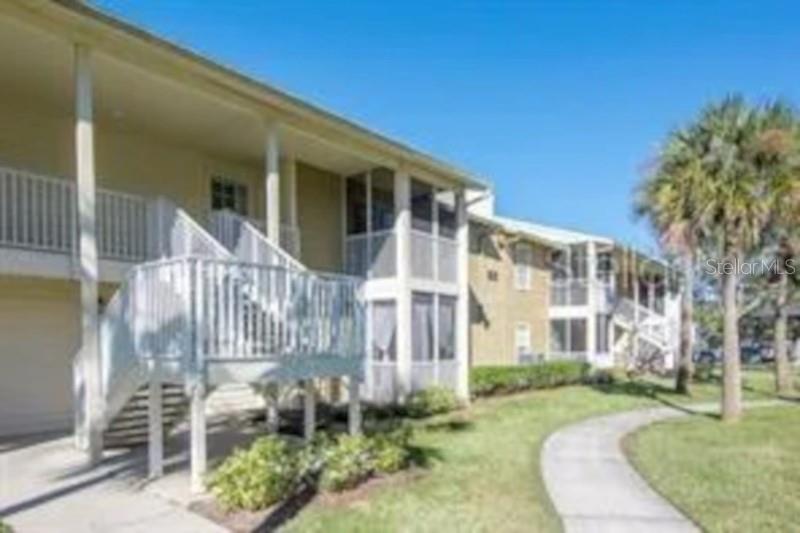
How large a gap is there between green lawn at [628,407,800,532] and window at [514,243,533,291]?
16.2 meters

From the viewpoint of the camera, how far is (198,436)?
10.3 metres

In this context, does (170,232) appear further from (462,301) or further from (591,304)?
(591,304)

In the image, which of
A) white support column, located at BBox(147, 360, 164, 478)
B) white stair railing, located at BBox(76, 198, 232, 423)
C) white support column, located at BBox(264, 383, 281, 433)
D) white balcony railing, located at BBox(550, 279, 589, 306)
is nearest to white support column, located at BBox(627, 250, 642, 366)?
white balcony railing, located at BBox(550, 279, 589, 306)

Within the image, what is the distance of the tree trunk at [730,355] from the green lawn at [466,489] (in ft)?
10.9

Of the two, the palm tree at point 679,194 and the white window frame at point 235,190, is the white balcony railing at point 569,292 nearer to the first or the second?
the palm tree at point 679,194

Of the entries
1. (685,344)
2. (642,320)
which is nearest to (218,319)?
(685,344)

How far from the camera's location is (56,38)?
12.7m

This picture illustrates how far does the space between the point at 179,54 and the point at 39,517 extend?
7852 mm

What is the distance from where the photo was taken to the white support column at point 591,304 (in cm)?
3878

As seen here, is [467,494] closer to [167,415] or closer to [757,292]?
[167,415]

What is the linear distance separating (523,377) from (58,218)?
17.3 metres

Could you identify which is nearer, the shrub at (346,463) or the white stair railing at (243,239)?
the shrub at (346,463)

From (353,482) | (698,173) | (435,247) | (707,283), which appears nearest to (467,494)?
(353,482)

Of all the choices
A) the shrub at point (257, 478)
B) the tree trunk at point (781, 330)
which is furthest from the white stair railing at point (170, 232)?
the tree trunk at point (781, 330)
